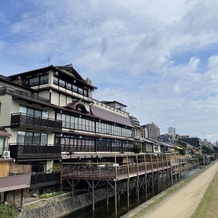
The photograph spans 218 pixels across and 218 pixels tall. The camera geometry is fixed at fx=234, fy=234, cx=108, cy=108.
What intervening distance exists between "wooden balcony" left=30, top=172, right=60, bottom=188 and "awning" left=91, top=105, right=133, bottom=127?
16.6 m

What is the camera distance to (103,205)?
27.4 meters

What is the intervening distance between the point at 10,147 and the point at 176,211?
17.1m

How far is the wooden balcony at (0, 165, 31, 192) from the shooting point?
1816 cm

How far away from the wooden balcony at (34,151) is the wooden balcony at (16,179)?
1.98 meters

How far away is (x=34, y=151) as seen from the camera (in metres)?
25.0

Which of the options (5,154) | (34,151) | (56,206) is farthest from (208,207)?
(5,154)

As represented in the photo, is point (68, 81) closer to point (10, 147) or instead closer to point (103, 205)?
point (10, 147)

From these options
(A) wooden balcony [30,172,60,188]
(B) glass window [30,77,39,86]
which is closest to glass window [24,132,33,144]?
(A) wooden balcony [30,172,60,188]

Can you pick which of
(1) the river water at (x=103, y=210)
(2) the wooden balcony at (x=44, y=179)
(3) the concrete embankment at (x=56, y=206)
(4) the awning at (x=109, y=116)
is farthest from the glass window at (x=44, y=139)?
(4) the awning at (x=109, y=116)

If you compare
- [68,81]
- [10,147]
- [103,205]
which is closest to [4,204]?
[10,147]

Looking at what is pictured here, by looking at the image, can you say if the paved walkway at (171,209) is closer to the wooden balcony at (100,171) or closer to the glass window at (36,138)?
the wooden balcony at (100,171)

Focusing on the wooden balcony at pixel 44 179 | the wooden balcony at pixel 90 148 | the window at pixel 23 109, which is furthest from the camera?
the wooden balcony at pixel 90 148

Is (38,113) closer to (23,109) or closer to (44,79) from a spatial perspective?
(23,109)

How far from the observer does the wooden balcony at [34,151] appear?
907 inches
